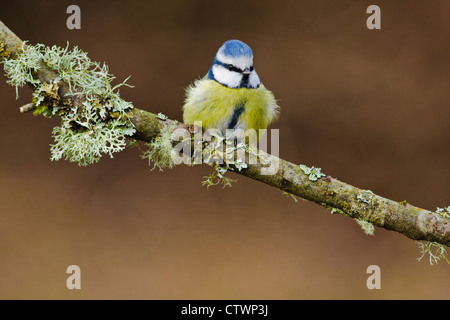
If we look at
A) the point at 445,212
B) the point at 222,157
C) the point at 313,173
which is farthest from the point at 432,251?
the point at 222,157

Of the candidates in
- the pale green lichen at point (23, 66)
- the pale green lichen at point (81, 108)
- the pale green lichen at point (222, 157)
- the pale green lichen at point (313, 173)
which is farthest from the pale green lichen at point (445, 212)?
the pale green lichen at point (23, 66)

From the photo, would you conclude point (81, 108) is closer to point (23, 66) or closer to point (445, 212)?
point (23, 66)

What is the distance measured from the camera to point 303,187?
121cm

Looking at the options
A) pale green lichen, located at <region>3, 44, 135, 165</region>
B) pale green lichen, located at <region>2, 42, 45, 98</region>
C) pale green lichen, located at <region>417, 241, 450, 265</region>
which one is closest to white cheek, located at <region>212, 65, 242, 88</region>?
pale green lichen, located at <region>3, 44, 135, 165</region>

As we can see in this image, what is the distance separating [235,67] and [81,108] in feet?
1.83

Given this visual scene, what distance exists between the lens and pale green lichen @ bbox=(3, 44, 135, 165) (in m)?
1.04

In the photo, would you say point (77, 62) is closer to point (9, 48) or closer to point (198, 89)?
point (9, 48)

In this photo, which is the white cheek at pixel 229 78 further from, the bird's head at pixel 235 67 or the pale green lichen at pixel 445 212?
the pale green lichen at pixel 445 212

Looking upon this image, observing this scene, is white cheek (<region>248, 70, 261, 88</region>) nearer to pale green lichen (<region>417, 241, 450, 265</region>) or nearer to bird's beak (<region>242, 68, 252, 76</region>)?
bird's beak (<region>242, 68, 252, 76</region>)

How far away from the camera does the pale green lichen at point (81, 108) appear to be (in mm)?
1041

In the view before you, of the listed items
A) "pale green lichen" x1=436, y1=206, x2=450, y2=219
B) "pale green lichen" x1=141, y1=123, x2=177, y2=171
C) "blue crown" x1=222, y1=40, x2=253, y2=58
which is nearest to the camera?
"pale green lichen" x1=141, y1=123, x2=177, y2=171

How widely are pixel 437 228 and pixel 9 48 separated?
1.15 metres

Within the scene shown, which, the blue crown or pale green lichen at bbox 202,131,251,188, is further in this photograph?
the blue crown

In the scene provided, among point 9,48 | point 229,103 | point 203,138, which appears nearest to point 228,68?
point 229,103
